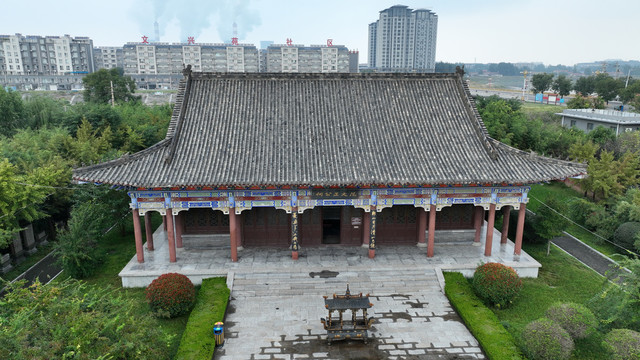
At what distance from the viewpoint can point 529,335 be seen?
13.5 meters

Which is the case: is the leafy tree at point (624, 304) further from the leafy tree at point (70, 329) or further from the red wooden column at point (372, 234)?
the leafy tree at point (70, 329)

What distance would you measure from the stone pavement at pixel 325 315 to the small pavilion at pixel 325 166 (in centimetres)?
206

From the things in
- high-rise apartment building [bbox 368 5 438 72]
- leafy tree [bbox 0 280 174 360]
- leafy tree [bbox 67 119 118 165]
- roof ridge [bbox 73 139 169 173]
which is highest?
high-rise apartment building [bbox 368 5 438 72]

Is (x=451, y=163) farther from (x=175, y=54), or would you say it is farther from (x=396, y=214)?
(x=175, y=54)

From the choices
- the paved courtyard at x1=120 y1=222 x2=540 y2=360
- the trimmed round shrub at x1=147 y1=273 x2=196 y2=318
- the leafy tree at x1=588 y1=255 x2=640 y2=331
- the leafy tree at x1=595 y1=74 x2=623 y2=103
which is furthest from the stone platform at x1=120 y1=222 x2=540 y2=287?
the leafy tree at x1=595 y1=74 x2=623 y2=103

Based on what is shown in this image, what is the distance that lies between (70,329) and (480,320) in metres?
13.2

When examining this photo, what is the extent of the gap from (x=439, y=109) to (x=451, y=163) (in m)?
3.77

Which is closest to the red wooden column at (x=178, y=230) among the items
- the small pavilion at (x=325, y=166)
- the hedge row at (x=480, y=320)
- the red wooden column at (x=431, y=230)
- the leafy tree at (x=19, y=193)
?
the small pavilion at (x=325, y=166)

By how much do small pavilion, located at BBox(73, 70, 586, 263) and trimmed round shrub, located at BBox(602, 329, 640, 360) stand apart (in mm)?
6805

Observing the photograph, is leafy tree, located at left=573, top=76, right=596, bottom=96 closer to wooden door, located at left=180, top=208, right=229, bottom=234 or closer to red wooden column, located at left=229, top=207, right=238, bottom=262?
wooden door, located at left=180, top=208, right=229, bottom=234

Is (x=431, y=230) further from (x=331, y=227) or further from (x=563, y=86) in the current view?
(x=563, y=86)

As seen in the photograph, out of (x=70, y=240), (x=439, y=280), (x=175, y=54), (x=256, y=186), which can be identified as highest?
(x=175, y=54)

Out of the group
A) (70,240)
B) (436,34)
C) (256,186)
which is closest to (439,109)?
(256,186)

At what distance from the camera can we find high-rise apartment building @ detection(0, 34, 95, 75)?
95.9 m
